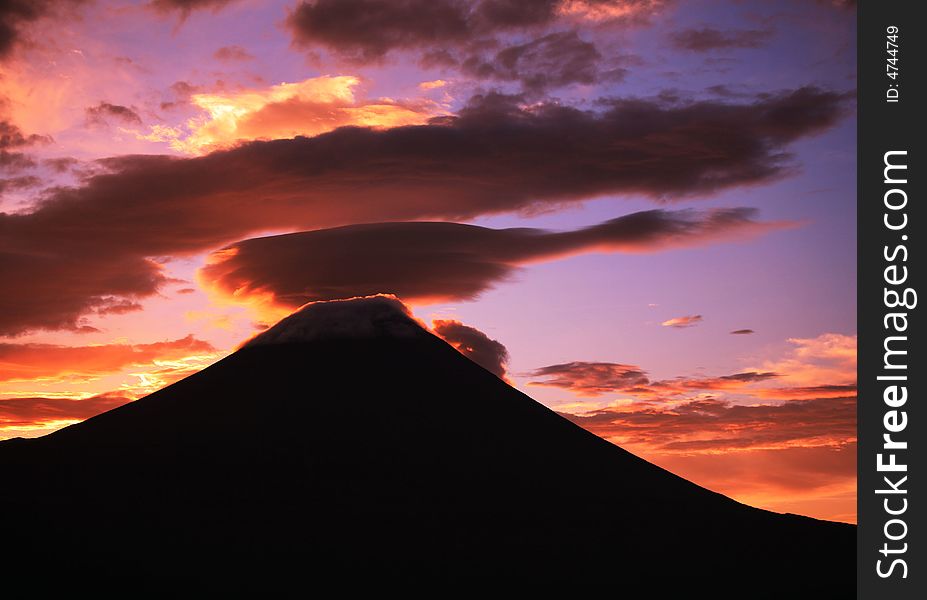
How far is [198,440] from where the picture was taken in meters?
113

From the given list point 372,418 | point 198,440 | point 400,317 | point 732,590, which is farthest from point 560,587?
point 400,317

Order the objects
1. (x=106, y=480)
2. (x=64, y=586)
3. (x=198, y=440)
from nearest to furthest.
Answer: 1. (x=64, y=586)
2. (x=106, y=480)
3. (x=198, y=440)

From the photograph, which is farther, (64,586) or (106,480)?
(106,480)

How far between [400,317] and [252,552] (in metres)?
54.6

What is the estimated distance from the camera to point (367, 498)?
104 meters

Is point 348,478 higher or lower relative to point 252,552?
higher

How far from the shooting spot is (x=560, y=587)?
8825cm

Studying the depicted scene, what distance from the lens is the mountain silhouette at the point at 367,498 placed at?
88625 mm

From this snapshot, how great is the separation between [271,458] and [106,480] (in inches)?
700

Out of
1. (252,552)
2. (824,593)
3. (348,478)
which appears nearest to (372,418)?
(348,478)

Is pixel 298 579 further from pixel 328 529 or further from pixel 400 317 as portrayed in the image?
pixel 400 317

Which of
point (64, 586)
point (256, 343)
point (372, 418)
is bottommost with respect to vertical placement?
point (64, 586)

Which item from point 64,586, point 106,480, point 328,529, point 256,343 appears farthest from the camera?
point 256,343

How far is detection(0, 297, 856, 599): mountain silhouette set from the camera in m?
88.6
